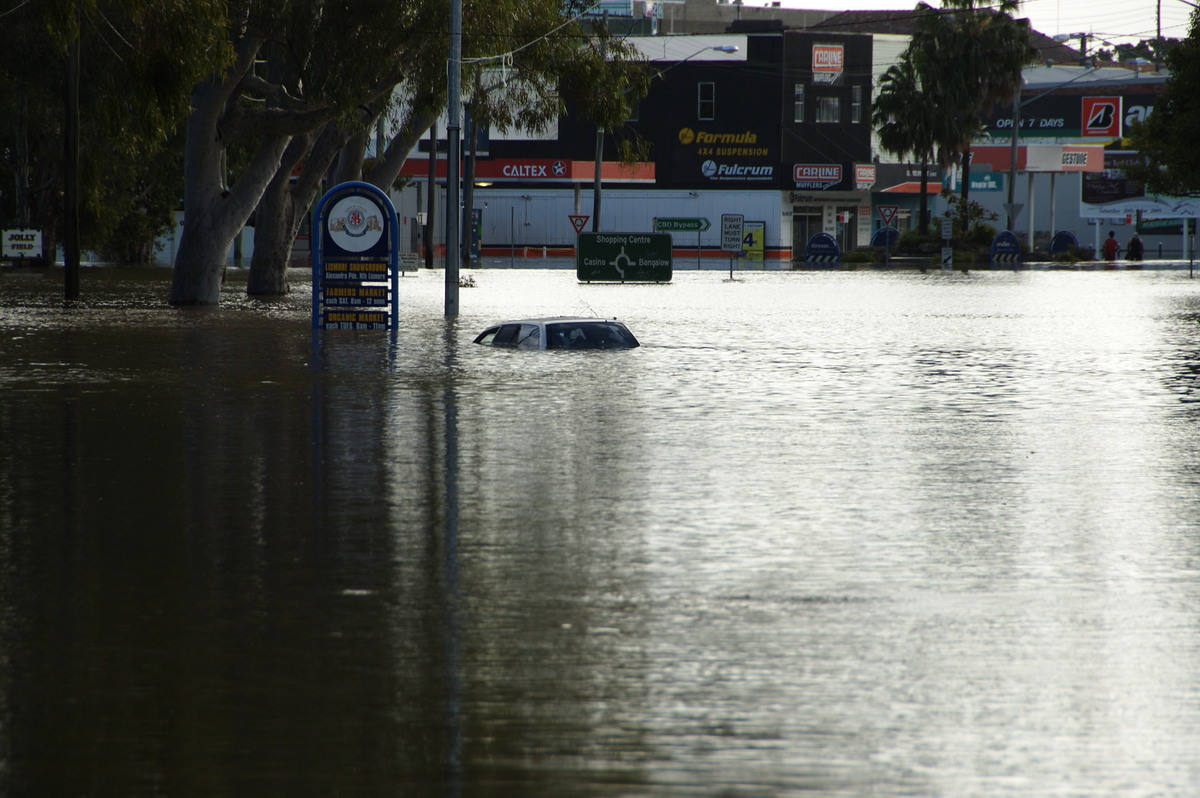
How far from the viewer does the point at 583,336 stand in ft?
74.8

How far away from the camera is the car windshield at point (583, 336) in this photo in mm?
22703

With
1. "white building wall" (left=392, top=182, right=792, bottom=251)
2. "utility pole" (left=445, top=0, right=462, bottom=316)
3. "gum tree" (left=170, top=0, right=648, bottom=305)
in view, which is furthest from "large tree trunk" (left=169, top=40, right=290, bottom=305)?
"white building wall" (left=392, top=182, right=792, bottom=251)

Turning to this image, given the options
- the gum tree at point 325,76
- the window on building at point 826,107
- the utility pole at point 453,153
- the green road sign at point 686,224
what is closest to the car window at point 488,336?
the utility pole at point 453,153

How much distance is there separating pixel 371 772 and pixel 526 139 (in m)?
81.4

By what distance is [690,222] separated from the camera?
281 feet

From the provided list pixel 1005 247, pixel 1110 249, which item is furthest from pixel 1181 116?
pixel 1110 249

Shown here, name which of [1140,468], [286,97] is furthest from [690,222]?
A: [1140,468]

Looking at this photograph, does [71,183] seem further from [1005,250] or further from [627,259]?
[1005,250]

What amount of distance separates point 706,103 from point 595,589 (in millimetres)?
80183

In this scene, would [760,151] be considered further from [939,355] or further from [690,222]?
[939,355]

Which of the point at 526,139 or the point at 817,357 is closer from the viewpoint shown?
the point at 817,357

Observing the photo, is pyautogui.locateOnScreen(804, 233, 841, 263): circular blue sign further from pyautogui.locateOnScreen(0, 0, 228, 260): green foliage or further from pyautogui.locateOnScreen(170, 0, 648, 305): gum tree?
pyautogui.locateOnScreen(170, 0, 648, 305): gum tree

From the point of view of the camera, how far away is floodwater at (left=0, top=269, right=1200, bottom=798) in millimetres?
5145

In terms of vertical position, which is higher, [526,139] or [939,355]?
[526,139]
